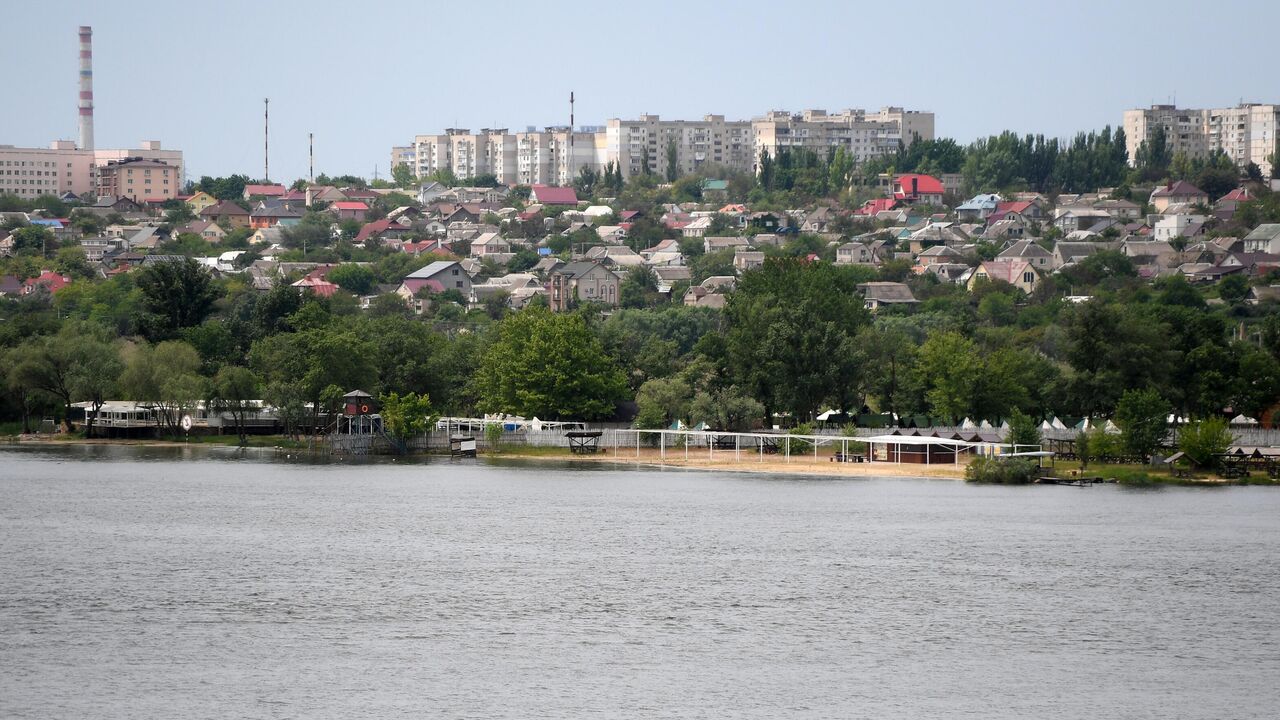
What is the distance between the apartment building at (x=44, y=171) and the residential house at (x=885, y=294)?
352ft

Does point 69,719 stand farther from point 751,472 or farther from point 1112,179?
point 1112,179

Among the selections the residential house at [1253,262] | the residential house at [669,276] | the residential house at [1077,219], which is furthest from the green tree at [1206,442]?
the residential house at [1077,219]

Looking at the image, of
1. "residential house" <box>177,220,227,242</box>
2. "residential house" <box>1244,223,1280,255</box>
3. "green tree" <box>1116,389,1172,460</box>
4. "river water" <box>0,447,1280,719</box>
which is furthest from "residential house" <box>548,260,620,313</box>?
"river water" <box>0,447,1280,719</box>

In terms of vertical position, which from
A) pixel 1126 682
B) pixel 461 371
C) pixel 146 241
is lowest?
pixel 1126 682

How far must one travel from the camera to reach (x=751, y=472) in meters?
58.9

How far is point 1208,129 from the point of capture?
19038 centimetres

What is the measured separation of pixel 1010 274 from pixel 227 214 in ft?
269

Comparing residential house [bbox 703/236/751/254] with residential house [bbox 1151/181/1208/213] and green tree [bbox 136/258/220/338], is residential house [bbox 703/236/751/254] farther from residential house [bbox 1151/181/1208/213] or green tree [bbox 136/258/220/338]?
green tree [bbox 136/258/220/338]

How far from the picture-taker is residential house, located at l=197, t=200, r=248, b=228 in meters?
161

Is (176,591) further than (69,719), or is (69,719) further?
(176,591)

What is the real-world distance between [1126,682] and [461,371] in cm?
4831

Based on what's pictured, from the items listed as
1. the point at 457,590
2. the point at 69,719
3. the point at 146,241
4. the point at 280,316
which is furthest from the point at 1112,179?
the point at 69,719

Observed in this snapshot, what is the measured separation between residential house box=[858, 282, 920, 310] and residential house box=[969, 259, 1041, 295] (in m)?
6.13

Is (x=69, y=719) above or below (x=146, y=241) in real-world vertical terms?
below
